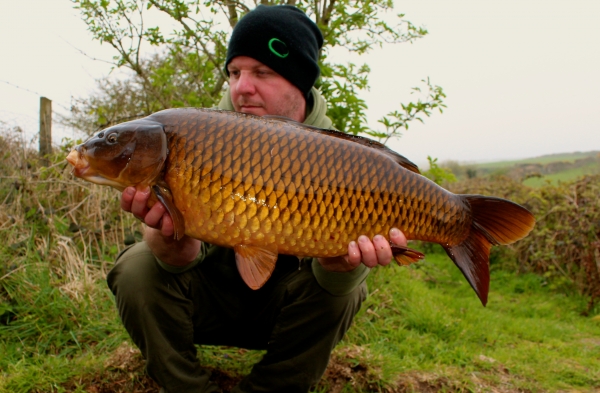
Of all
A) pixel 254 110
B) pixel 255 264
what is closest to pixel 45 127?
pixel 254 110

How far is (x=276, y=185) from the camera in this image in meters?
1.39

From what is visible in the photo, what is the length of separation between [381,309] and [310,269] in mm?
1245

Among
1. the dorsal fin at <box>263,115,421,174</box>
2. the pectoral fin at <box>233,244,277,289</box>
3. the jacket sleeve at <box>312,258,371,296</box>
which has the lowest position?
the jacket sleeve at <box>312,258,371,296</box>

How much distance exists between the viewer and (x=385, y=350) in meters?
2.55

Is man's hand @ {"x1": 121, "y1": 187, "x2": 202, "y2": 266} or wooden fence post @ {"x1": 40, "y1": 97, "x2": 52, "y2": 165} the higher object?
wooden fence post @ {"x1": 40, "y1": 97, "x2": 52, "y2": 165}

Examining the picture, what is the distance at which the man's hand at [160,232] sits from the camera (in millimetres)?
1394

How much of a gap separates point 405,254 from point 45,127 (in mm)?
3739

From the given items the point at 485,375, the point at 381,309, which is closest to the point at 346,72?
the point at 381,309

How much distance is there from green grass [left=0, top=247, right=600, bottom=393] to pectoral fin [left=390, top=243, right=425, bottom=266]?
77 centimetres

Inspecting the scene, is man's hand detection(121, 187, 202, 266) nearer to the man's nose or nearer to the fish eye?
the fish eye

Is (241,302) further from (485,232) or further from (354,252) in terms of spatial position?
(485,232)

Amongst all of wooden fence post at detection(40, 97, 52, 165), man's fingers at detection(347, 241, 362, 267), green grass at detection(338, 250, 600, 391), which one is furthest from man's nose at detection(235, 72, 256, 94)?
wooden fence post at detection(40, 97, 52, 165)

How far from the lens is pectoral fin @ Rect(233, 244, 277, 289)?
1438 mm

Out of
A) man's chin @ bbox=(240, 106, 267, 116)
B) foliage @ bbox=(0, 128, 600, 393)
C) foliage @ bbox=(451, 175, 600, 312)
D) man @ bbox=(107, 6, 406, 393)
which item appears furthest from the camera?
foliage @ bbox=(451, 175, 600, 312)
